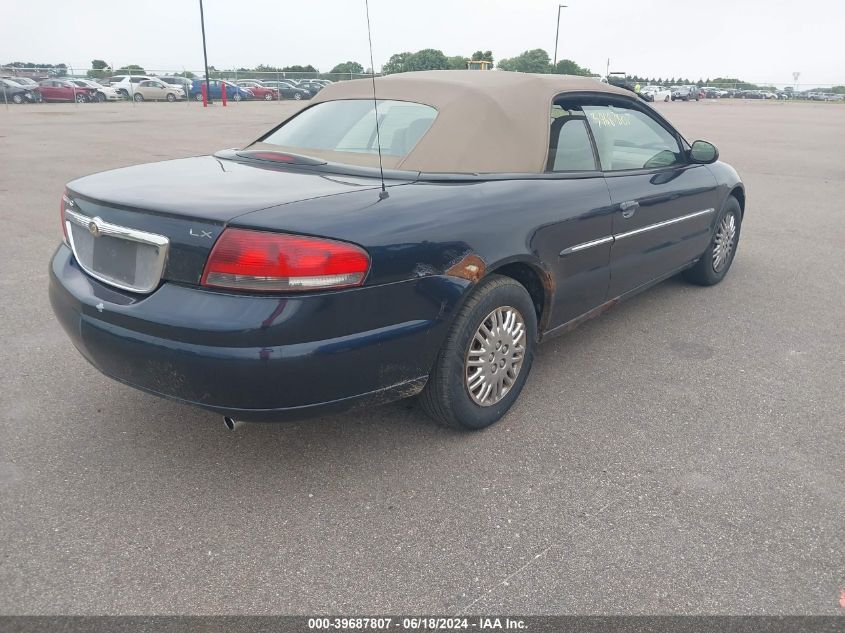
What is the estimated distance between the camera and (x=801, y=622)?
207cm

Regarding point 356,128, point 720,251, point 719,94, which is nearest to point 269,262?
point 356,128

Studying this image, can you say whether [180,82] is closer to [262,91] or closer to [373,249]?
[262,91]

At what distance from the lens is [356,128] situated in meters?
3.52

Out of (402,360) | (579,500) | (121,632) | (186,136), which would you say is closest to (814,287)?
(579,500)

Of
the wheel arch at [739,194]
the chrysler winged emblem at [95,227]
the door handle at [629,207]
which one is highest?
the chrysler winged emblem at [95,227]

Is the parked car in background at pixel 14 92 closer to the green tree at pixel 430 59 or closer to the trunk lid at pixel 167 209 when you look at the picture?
the green tree at pixel 430 59

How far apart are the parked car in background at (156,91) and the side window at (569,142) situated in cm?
4145

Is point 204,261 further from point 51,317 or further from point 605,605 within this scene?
point 51,317

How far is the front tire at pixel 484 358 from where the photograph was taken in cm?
287

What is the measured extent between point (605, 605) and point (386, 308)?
4.05 ft

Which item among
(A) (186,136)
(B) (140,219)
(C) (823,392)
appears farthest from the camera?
Result: (A) (186,136)

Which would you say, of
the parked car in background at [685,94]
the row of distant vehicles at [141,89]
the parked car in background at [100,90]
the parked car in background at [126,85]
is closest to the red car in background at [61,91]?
the row of distant vehicles at [141,89]

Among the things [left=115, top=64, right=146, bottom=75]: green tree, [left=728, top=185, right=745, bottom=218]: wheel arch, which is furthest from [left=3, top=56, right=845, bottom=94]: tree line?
[left=728, top=185, right=745, bottom=218]: wheel arch

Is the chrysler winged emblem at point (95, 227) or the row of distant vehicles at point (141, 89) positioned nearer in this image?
the chrysler winged emblem at point (95, 227)
